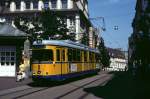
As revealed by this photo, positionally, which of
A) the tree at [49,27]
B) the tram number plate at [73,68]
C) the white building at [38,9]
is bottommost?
the tram number plate at [73,68]

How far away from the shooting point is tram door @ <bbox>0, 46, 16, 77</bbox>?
38844 mm

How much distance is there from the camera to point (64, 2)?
81.1 m

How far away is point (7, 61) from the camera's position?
39094mm

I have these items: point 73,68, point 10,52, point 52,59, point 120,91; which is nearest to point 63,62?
point 52,59

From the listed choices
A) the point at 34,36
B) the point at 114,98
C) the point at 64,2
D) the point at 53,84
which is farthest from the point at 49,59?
the point at 64,2

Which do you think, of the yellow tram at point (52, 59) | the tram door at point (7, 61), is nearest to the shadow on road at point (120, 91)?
the yellow tram at point (52, 59)

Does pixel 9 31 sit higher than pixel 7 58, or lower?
higher

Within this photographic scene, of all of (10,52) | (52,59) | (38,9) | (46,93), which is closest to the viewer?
(46,93)

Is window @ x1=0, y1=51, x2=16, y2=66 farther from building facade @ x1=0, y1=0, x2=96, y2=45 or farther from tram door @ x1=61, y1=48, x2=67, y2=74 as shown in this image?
building facade @ x1=0, y1=0, x2=96, y2=45

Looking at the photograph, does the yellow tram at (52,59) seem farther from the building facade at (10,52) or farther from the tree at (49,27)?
the tree at (49,27)

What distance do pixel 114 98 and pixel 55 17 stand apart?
102 ft

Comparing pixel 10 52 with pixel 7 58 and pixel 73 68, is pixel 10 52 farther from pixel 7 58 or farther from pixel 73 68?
pixel 73 68

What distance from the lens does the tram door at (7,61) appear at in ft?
127

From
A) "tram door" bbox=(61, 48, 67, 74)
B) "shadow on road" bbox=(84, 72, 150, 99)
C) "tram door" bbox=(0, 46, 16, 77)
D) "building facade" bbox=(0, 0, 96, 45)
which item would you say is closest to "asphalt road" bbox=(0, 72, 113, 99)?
"shadow on road" bbox=(84, 72, 150, 99)
